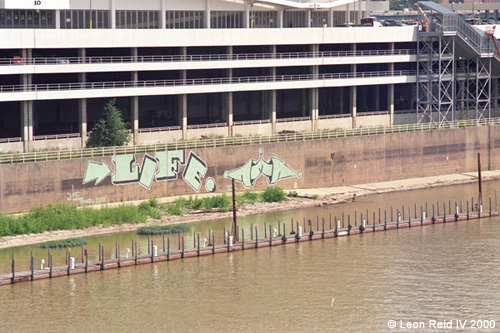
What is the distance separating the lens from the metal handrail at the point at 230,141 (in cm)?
8581

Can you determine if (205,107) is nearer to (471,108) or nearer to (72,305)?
(471,108)

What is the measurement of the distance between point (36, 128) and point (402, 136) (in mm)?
32672

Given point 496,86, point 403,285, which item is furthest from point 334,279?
point 496,86

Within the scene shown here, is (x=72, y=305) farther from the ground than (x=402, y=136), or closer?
closer

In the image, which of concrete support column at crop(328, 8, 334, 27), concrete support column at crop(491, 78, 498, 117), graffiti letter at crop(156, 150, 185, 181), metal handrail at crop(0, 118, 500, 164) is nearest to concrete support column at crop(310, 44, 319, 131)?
metal handrail at crop(0, 118, 500, 164)

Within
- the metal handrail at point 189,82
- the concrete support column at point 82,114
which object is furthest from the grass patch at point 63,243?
the concrete support column at point 82,114

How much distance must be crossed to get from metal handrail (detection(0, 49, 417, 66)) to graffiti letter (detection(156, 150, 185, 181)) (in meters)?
10.2

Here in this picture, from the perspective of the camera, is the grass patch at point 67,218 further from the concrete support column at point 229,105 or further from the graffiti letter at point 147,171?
the concrete support column at point 229,105

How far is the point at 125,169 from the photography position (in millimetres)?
88250

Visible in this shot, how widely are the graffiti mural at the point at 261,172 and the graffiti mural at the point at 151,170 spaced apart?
273cm

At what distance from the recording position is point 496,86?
12150 cm

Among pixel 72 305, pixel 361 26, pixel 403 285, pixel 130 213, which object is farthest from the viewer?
pixel 361 26

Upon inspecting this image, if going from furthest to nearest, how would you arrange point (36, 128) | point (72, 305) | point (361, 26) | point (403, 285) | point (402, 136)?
point (361, 26) < point (402, 136) < point (36, 128) < point (403, 285) < point (72, 305)

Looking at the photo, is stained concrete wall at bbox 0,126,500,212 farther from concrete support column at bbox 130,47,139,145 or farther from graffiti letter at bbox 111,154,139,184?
concrete support column at bbox 130,47,139,145
